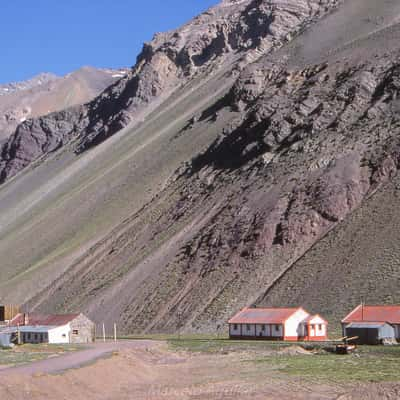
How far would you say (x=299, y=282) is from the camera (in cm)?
6012

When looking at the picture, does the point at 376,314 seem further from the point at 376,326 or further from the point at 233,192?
the point at 233,192

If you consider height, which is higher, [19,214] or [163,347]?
[19,214]

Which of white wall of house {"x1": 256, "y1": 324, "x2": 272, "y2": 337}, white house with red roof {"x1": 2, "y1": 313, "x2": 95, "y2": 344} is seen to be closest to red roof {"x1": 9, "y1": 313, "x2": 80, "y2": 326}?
white house with red roof {"x1": 2, "y1": 313, "x2": 95, "y2": 344}

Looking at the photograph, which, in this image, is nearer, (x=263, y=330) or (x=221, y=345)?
(x=221, y=345)

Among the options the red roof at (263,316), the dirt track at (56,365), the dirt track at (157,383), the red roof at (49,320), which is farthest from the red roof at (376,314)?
the red roof at (49,320)

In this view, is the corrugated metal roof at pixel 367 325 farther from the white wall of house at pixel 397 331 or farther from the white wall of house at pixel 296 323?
the white wall of house at pixel 296 323

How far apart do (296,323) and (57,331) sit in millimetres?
16733

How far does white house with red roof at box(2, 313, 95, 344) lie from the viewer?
197 ft

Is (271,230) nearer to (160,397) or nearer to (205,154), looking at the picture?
(205,154)

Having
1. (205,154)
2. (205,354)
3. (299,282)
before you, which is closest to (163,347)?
(205,354)

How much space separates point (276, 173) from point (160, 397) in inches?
1951

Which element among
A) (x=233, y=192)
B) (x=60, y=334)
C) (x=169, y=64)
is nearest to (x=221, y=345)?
(x=60, y=334)

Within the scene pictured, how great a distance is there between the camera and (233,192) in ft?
264

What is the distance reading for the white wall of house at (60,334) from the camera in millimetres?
59781
